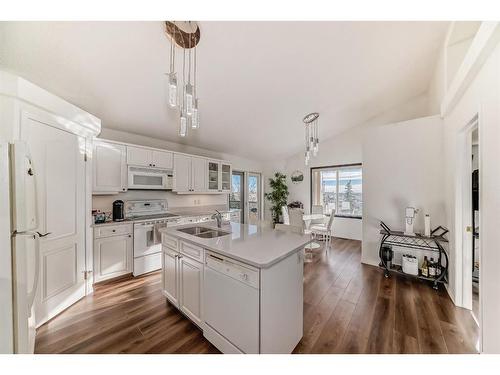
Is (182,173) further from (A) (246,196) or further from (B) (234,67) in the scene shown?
(A) (246,196)

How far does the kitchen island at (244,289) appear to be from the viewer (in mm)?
1213

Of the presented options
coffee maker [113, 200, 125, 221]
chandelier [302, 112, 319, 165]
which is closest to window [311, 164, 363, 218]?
chandelier [302, 112, 319, 165]

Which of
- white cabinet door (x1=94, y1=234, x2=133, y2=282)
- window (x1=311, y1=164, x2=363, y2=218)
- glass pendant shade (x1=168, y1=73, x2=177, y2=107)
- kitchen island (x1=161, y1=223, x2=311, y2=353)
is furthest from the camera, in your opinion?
window (x1=311, y1=164, x2=363, y2=218)

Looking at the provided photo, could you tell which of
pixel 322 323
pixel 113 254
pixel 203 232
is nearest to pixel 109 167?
pixel 113 254

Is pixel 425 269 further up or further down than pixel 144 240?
further down

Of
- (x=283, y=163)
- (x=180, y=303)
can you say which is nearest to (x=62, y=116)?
(x=180, y=303)

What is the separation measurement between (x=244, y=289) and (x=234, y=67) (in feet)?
7.80

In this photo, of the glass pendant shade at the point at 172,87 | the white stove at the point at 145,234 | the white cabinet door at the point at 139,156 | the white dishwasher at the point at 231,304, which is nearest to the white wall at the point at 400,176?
the white dishwasher at the point at 231,304

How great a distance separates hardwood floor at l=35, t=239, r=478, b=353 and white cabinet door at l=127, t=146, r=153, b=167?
176cm

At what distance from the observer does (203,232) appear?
85.7 inches

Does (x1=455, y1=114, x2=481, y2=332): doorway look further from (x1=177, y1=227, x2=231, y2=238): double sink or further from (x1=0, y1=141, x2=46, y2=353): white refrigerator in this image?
(x1=0, y1=141, x2=46, y2=353): white refrigerator

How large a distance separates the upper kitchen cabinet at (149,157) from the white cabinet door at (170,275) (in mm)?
1673

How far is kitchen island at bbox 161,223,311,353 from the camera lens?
1.21 metres

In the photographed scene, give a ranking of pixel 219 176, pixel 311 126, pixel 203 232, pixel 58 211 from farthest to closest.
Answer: pixel 219 176
pixel 311 126
pixel 203 232
pixel 58 211
